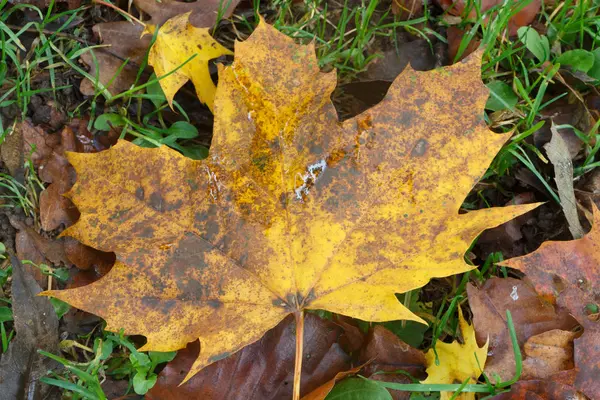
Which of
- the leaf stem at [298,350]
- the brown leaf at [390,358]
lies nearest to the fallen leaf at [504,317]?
the brown leaf at [390,358]

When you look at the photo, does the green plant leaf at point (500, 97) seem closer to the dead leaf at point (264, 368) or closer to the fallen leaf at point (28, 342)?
the dead leaf at point (264, 368)

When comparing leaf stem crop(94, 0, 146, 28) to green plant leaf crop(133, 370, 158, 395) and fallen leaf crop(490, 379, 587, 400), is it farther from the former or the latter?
fallen leaf crop(490, 379, 587, 400)

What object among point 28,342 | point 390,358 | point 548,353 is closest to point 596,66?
point 548,353

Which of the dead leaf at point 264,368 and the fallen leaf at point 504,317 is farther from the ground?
the fallen leaf at point 504,317

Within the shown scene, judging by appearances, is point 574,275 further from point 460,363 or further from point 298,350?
point 298,350

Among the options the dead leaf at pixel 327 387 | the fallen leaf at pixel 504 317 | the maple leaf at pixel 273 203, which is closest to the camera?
the maple leaf at pixel 273 203

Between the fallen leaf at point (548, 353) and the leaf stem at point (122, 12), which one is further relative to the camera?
the leaf stem at point (122, 12)
